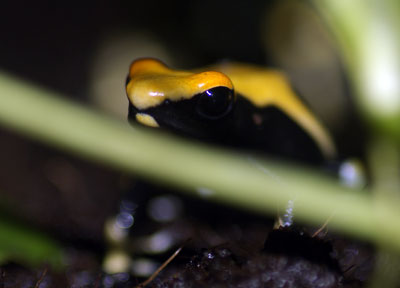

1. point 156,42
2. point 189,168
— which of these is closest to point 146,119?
point 189,168

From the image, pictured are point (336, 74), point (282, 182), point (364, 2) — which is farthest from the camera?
point (336, 74)

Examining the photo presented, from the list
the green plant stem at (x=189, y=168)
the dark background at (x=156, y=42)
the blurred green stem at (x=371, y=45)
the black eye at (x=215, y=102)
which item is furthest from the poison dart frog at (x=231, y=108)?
the dark background at (x=156, y=42)

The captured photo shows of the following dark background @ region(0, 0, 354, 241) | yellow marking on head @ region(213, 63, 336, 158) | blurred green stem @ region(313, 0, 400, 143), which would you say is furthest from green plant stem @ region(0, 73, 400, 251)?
dark background @ region(0, 0, 354, 241)

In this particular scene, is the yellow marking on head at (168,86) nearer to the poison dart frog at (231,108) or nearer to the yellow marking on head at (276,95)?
the poison dart frog at (231,108)

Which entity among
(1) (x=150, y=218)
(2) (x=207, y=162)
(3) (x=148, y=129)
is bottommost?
(2) (x=207, y=162)

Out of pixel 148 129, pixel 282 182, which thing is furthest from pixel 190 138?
pixel 282 182

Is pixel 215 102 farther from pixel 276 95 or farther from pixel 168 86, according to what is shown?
pixel 276 95

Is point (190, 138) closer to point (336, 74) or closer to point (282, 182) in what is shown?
point (282, 182)
